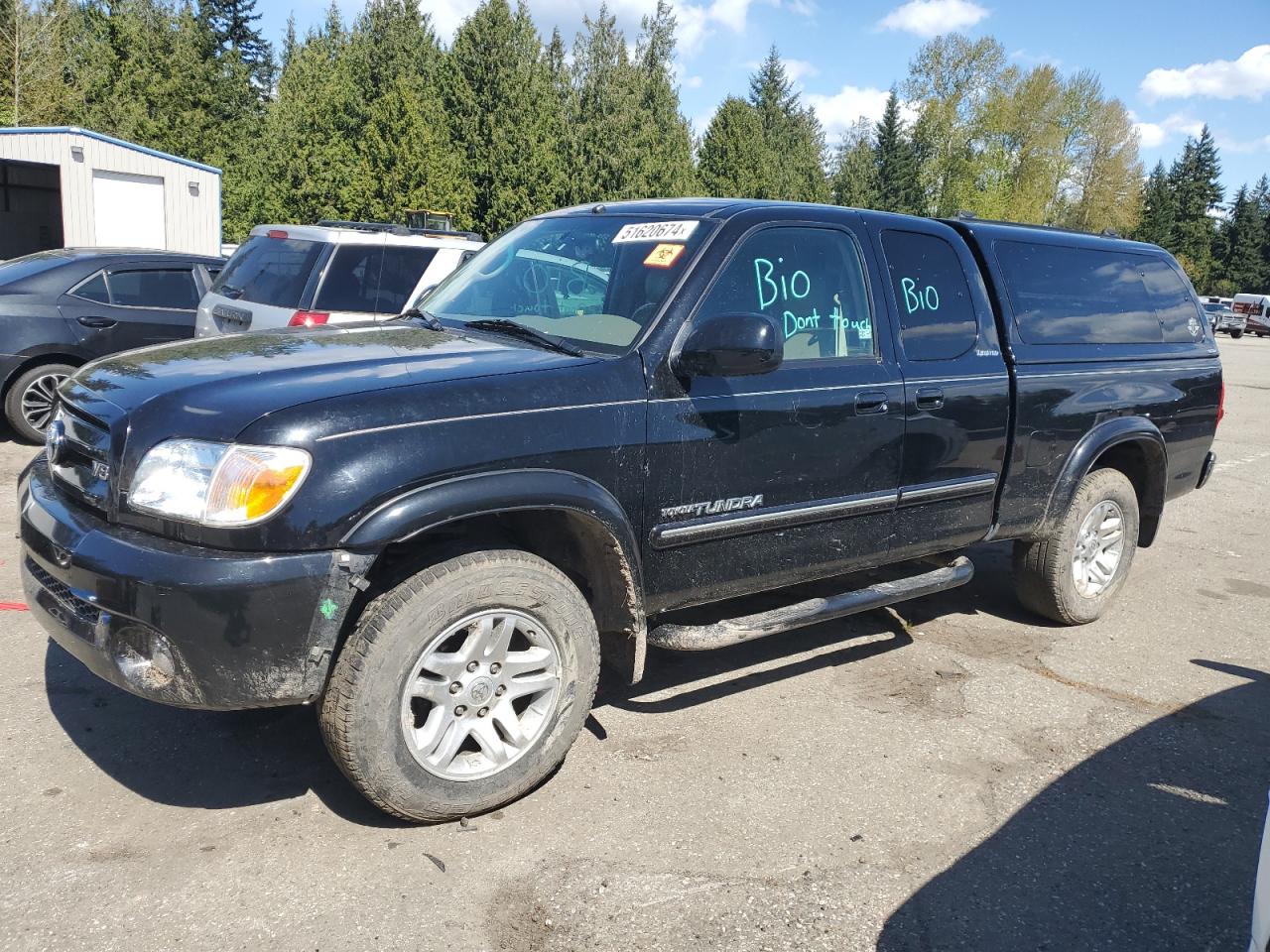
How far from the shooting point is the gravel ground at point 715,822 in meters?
2.77

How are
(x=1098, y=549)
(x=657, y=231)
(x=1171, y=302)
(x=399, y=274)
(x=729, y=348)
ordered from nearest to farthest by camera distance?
(x=729, y=348) < (x=657, y=231) < (x=1098, y=549) < (x=1171, y=302) < (x=399, y=274)

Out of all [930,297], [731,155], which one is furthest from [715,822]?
[731,155]

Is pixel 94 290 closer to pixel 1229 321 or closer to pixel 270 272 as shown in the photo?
pixel 270 272

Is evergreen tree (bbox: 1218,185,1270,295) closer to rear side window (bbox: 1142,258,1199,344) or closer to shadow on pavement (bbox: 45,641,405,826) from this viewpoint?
rear side window (bbox: 1142,258,1199,344)

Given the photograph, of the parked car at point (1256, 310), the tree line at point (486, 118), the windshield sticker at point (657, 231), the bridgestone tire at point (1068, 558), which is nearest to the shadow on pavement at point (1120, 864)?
the bridgestone tire at point (1068, 558)

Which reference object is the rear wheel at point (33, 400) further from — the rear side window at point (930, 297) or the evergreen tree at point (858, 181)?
the evergreen tree at point (858, 181)

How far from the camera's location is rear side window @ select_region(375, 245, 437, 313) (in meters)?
7.82

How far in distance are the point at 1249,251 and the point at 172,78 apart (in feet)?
259

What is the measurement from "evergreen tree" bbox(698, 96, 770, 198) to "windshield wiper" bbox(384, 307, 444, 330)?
114ft

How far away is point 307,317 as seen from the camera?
7258mm

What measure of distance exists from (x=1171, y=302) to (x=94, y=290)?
27.3ft

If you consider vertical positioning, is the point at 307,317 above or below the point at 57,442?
above

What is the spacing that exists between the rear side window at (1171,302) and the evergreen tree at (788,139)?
37753 mm

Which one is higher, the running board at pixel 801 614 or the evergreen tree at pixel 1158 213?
the evergreen tree at pixel 1158 213
